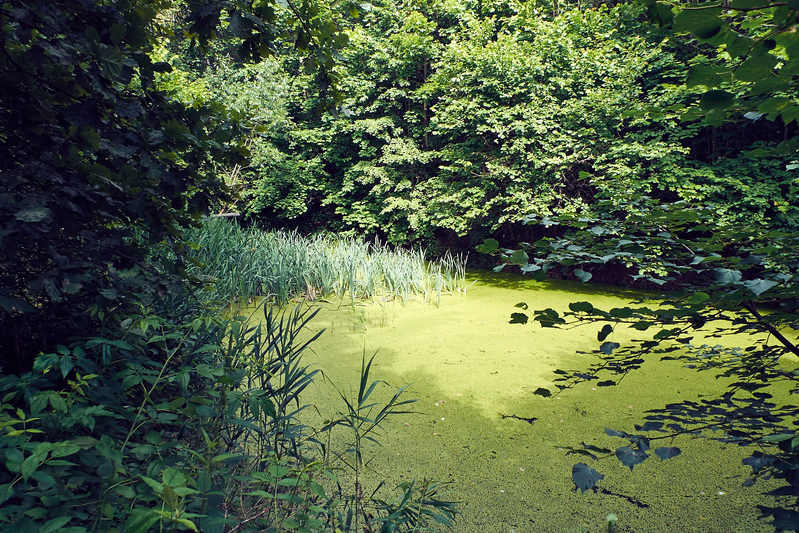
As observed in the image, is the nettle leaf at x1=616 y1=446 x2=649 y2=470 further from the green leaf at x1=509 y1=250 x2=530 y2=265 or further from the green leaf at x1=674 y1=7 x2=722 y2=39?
the green leaf at x1=674 y1=7 x2=722 y2=39

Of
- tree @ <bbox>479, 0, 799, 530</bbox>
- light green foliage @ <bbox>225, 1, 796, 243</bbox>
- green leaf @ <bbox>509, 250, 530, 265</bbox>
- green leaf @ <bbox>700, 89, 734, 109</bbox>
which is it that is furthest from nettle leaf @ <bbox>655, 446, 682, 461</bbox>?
light green foliage @ <bbox>225, 1, 796, 243</bbox>

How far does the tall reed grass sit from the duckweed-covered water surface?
21.4 inches

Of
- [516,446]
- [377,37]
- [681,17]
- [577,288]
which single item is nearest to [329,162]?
[377,37]

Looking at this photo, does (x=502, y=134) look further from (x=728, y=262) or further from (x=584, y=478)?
(x=584, y=478)

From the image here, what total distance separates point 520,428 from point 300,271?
8.65 ft

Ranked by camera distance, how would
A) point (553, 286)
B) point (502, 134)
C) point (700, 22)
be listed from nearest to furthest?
point (700, 22), point (553, 286), point (502, 134)

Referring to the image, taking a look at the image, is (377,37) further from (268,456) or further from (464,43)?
(268,456)

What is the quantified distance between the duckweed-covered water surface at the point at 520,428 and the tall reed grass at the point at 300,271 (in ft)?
1.78

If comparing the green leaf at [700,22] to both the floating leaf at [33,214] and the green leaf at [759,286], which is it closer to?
the green leaf at [759,286]

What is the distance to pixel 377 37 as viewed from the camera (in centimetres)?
675

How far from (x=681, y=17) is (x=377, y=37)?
287 inches

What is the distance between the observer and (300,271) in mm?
3824

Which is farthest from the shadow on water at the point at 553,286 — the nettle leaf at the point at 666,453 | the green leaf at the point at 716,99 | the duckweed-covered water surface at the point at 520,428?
the green leaf at the point at 716,99

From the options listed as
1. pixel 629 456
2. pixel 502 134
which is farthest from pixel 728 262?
pixel 502 134
